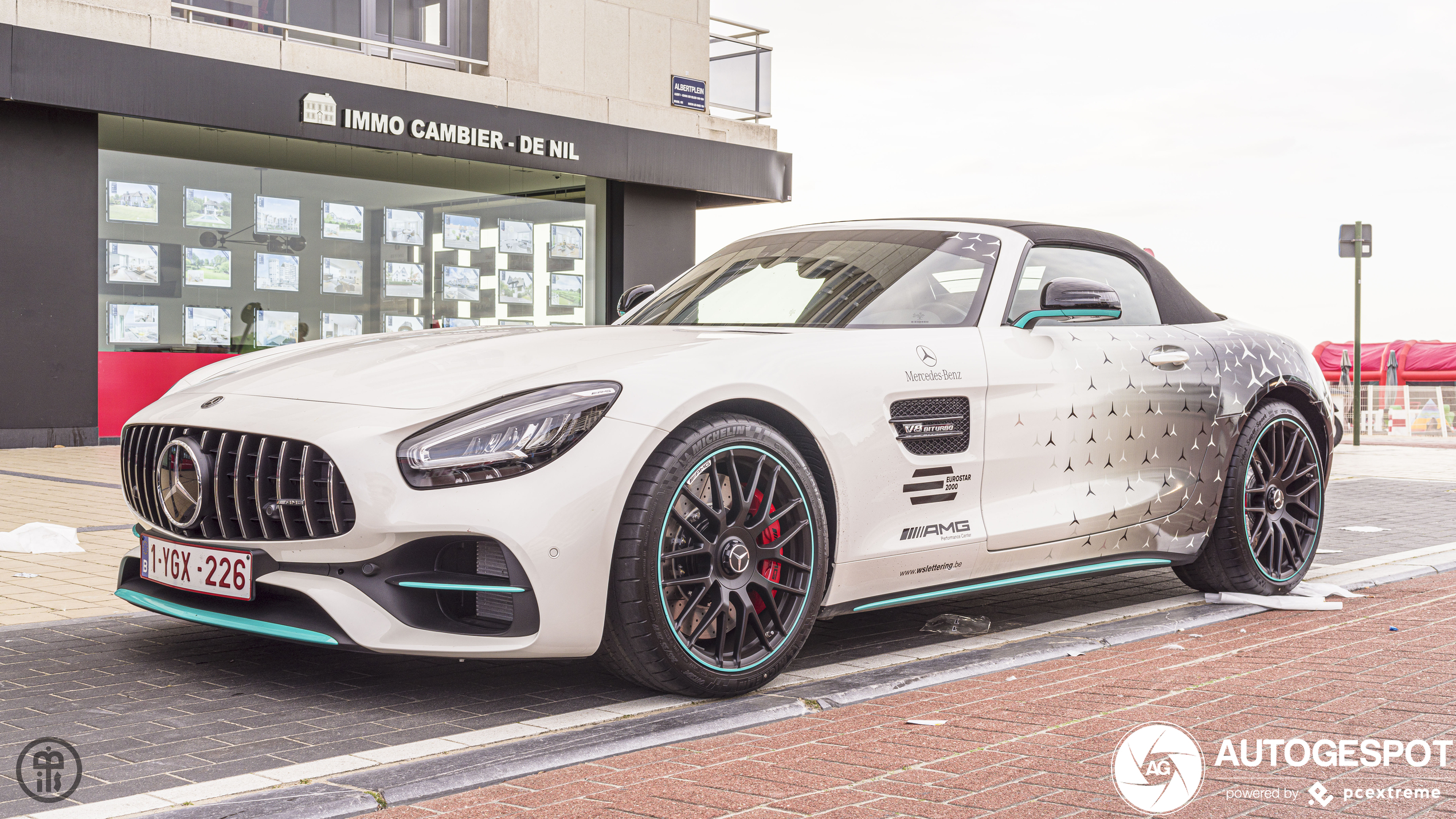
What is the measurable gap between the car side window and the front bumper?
1.98 m

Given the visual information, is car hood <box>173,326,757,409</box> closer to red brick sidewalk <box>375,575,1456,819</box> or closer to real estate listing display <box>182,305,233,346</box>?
red brick sidewalk <box>375,575,1456,819</box>

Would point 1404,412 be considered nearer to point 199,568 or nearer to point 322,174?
point 322,174

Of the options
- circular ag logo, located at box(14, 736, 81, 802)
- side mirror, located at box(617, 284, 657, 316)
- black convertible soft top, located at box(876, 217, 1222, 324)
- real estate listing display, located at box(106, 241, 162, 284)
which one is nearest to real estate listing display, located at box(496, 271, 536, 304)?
real estate listing display, located at box(106, 241, 162, 284)

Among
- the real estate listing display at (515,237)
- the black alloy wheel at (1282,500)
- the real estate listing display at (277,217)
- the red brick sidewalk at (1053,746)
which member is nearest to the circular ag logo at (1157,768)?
the red brick sidewalk at (1053,746)

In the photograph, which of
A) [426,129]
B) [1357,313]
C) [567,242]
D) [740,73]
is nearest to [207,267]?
[426,129]

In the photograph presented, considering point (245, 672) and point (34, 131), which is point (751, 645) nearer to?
point (245, 672)

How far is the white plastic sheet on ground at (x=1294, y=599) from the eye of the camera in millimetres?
5496

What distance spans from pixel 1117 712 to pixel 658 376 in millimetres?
1587

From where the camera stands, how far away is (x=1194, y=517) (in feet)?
17.5

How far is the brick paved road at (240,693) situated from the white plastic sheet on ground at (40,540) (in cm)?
205

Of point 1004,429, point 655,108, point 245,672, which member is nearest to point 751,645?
point 1004,429

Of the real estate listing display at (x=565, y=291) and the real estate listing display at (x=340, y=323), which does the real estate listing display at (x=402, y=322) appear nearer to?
the real estate listing display at (x=340, y=323)

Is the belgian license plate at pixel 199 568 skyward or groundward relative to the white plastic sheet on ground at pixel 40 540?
skyward

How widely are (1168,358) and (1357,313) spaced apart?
19.2 metres
